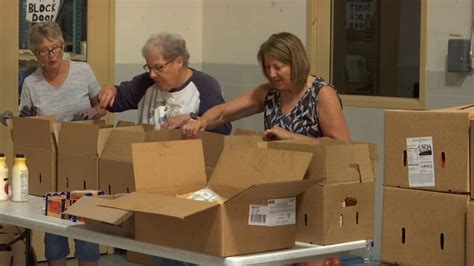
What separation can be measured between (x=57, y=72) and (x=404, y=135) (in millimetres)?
2674

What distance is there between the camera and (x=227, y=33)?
Answer: 281 inches

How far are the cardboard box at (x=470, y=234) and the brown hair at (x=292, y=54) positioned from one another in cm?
120

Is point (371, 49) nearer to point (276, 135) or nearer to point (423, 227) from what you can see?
point (276, 135)

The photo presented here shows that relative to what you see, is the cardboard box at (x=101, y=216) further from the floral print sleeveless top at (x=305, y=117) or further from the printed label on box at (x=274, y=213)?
the floral print sleeveless top at (x=305, y=117)

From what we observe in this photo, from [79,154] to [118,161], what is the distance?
32cm

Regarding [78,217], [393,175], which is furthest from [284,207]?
[78,217]

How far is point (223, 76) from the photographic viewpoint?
23.4 feet

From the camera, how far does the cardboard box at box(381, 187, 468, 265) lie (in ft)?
9.68

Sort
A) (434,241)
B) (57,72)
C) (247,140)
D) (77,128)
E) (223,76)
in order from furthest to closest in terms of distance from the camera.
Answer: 1. (223,76)
2. (57,72)
3. (77,128)
4. (247,140)
5. (434,241)

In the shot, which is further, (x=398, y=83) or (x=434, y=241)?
(x=398, y=83)

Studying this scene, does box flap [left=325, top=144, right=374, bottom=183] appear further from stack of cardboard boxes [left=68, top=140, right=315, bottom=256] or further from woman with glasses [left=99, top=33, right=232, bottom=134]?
woman with glasses [left=99, top=33, right=232, bottom=134]

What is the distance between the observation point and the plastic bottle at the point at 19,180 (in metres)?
4.06

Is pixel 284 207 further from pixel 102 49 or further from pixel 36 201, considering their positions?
pixel 102 49

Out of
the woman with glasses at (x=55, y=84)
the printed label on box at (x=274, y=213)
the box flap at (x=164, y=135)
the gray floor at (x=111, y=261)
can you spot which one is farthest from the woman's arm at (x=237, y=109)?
the gray floor at (x=111, y=261)
